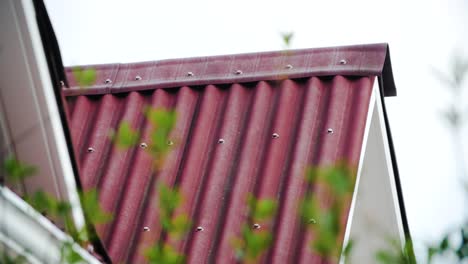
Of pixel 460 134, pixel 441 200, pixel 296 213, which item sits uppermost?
pixel 460 134

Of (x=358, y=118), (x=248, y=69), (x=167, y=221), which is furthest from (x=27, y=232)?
(x=248, y=69)

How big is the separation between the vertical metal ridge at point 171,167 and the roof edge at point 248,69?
0.14m

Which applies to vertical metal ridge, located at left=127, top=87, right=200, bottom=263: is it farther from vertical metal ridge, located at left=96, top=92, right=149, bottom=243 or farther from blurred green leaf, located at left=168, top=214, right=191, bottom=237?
blurred green leaf, located at left=168, top=214, right=191, bottom=237

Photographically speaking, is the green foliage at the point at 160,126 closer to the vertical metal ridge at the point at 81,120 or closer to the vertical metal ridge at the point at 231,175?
the vertical metal ridge at the point at 231,175

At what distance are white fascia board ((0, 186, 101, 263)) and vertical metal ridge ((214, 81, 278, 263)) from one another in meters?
1.79

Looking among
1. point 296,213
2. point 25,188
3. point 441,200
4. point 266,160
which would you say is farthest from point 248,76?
point 441,200

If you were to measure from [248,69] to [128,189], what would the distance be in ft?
3.79

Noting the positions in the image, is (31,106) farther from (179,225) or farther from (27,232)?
(179,225)

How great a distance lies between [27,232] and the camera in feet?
9.20

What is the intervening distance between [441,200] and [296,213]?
294cm

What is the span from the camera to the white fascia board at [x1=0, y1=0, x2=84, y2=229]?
2.96 metres

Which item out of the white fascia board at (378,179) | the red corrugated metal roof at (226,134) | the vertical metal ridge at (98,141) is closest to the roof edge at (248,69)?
the red corrugated metal roof at (226,134)

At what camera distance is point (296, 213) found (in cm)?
475

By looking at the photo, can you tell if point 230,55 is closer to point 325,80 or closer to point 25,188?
point 325,80
